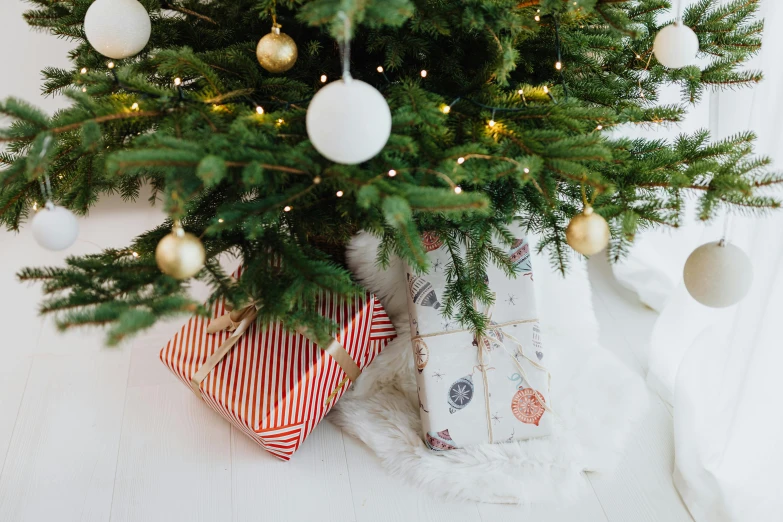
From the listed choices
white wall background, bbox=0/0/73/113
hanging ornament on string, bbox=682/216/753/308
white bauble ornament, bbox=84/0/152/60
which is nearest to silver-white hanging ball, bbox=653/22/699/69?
hanging ornament on string, bbox=682/216/753/308

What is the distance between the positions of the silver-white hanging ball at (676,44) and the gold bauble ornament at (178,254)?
0.67 metres

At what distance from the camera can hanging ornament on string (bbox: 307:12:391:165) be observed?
62 centimetres

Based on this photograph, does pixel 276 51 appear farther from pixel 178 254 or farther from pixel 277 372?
pixel 277 372

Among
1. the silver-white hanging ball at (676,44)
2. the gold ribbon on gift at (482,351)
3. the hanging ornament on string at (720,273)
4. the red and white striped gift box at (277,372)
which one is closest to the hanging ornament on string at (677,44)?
the silver-white hanging ball at (676,44)

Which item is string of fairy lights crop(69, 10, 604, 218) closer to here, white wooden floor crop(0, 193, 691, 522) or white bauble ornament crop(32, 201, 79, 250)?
white bauble ornament crop(32, 201, 79, 250)

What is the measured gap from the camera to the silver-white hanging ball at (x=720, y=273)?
79 cm

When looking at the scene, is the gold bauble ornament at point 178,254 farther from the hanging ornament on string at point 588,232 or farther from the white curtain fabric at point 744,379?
the white curtain fabric at point 744,379

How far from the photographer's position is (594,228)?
28.6 inches

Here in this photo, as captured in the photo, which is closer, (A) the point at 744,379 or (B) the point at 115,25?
(B) the point at 115,25

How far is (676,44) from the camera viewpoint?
0.84 m

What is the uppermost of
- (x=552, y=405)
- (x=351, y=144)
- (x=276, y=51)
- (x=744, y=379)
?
(x=276, y=51)

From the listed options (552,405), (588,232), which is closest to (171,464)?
(552,405)

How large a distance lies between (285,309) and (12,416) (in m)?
0.82

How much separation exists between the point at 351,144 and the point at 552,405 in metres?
0.74
